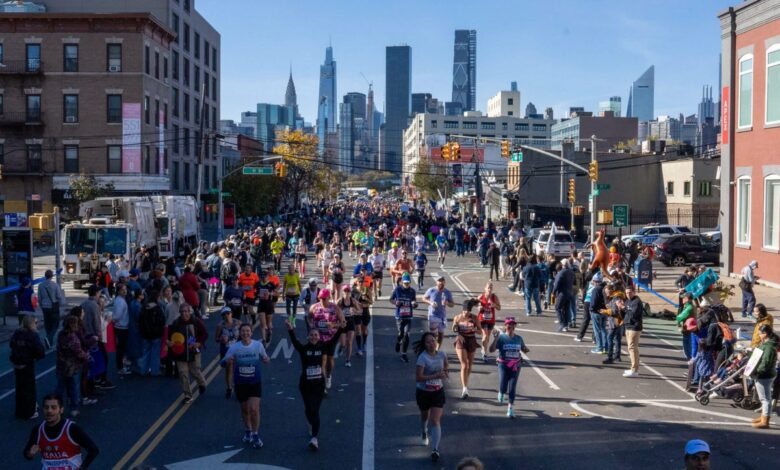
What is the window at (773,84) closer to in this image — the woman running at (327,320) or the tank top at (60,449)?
the woman running at (327,320)

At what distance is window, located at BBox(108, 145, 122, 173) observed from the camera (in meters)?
55.7

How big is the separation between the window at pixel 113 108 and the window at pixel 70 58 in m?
3.00

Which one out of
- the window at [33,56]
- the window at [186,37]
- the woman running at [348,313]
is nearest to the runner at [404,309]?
the woman running at [348,313]

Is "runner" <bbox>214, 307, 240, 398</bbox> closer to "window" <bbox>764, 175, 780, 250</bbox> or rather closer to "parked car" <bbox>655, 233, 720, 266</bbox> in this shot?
"window" <bbox>764, 175, 780, 250</bbox>

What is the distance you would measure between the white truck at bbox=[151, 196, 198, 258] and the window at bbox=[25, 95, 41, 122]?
14.8 m

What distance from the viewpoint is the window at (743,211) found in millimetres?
32875

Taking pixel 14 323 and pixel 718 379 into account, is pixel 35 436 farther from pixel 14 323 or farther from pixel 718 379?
pixel 14 323

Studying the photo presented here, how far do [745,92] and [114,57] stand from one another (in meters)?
39.6

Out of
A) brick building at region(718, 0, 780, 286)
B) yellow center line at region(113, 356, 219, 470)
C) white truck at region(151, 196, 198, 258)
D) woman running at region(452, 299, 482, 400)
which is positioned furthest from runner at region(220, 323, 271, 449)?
white truck at region(151, 196, 198, 258)

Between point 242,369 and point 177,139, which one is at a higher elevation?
point 177,139

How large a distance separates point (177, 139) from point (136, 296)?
170 ft

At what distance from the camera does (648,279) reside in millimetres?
29422

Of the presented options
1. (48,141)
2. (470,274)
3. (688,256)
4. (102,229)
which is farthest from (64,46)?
(688,256)

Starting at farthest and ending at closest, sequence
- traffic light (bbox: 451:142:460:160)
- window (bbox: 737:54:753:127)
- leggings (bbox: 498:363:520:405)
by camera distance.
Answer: traffic light (bbox: 451:142:460:160) → window (bbox: 737:54:753:127) → leggings (bbox: 498:363:520:405)
